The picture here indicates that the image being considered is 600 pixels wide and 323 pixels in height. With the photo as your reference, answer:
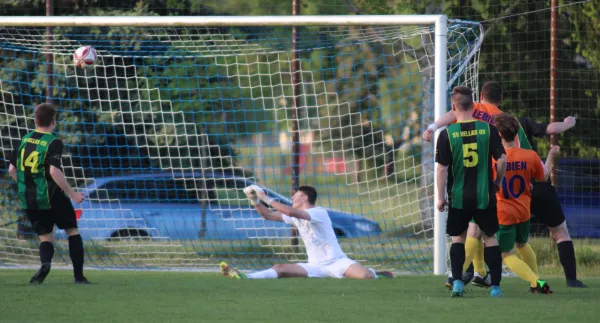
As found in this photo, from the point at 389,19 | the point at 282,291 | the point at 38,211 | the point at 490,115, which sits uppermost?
the point at 389,19

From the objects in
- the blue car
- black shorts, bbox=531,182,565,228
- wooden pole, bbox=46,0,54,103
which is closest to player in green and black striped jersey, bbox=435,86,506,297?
black shorts, bbox=531,182,565,228

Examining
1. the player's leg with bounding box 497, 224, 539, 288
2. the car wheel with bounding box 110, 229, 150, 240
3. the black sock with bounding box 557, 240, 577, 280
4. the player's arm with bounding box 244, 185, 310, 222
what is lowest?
the car wheel with bounding box 110, 229, 150, 240

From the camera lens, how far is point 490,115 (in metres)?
7.89

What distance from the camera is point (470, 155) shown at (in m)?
7.13

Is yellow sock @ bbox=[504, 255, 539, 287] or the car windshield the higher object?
yellow sock @ bbox=[504, 255, 539, 287]

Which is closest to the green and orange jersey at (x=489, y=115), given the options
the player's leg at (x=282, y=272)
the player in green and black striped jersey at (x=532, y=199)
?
the player in green and black striped jersey at (x=532, y=199)

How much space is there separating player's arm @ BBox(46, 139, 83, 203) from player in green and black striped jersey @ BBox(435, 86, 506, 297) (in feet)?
9.72

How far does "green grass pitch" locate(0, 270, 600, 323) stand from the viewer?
608 cm

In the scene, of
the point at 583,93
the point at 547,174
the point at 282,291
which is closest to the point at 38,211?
the point at 282,291

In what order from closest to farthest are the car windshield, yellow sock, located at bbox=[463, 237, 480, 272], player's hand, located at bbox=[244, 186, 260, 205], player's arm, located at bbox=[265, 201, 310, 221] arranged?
yellow sock, located at bbox=[463, 237, 480, 272] < player's hand, located at bbox=[244, 186, 260, 205] < player's arm, located at bbox=[265, 201, 310, 221] < the car windshield

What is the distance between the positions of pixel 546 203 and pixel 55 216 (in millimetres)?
4096

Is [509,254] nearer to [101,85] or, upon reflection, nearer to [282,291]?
[282,291]

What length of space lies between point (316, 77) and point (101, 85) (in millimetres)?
3952

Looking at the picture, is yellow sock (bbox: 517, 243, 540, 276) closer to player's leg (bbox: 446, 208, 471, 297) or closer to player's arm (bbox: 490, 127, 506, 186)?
player's leg (bbox: 446, 208, 471, 297)
